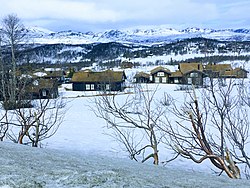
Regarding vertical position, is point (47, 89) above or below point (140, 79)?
below

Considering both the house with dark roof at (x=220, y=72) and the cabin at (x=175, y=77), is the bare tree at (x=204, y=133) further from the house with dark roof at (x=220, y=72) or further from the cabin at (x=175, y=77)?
the cabin at (x=175, y=77)

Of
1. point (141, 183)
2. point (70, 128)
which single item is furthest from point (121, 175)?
point (70, 128)

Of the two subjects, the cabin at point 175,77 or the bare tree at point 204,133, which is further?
the cabin at point 175,77

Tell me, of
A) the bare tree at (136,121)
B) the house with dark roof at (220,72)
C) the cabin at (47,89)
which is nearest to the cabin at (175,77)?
the cabin at (47,89)

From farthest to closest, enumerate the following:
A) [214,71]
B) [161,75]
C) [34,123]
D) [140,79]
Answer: [161,75] < [140,79] < [34,123] < [214,71]

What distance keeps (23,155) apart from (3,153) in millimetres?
167

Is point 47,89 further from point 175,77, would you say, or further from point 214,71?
point 175,77

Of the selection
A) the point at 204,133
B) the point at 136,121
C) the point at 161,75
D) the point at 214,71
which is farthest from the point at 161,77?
the point at 204,133

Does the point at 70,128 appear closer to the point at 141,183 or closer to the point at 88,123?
the point at 88,123

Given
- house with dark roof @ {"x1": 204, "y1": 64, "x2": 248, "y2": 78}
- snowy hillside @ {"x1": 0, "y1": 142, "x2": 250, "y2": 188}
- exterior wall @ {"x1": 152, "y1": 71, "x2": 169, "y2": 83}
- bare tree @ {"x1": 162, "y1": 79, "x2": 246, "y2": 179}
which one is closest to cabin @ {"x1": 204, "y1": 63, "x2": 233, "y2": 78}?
house with dark roof @ {"x1": 204, "y1": 64, "x2": 248, "y2": 78}

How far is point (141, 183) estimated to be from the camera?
2312 mm

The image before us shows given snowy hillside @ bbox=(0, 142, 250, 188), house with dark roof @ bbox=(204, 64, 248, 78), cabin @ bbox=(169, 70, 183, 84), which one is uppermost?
house with dark roof @ bbox=(204, 64, 248, 78)

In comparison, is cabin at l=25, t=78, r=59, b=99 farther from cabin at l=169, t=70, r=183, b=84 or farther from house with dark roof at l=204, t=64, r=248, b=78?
cabin at l=169, t=70, r=183, b=84

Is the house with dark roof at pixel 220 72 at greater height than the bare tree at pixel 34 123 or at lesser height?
greater
